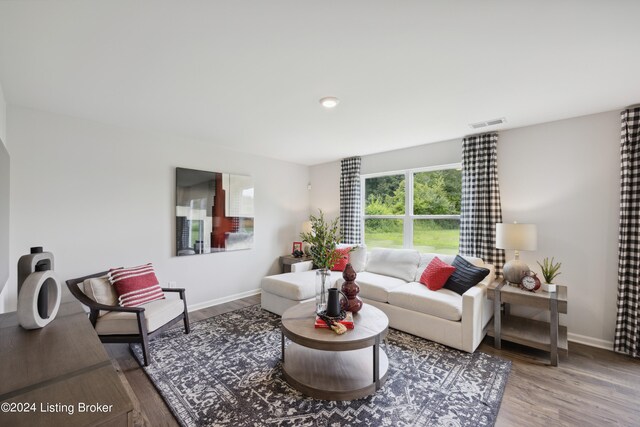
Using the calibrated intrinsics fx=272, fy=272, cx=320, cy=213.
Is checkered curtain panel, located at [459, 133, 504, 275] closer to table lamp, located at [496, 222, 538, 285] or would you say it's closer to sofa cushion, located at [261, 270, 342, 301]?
table lamp, located at [496, 222, 538, 285]

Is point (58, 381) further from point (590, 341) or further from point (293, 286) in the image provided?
point (590, 341)

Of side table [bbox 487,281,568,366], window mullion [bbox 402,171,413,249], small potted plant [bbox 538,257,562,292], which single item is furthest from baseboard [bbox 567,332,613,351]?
window mullion [bbox 402,171,413,249]

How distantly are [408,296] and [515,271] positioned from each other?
1.17 meters

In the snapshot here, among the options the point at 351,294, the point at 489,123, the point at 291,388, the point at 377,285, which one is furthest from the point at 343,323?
the point at 489,123

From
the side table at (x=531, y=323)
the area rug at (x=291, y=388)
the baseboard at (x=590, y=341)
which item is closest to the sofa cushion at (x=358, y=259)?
the area rug at (x=291, y=388)

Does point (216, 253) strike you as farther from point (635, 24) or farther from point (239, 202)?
point (635, 24)

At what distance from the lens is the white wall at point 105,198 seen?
8.82ft

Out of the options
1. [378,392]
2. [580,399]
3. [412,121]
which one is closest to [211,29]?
[412,121]

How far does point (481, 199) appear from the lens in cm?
350

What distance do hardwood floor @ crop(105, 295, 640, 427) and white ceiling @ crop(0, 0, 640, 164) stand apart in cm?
243

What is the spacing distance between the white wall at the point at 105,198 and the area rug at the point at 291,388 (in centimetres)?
116

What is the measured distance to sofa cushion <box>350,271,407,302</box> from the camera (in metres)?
3.29

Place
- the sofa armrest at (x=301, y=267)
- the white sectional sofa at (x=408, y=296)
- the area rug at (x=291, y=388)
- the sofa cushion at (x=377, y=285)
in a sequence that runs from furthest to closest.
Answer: the sofa armrest at (x=301, y=267)
the sofa cushion at (x=377, y=285)
the white sectional sofa at (x=408, y=296)
the area rug at (x=291, y=388)

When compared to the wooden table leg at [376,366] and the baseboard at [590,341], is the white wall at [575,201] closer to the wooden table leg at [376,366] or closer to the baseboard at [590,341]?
the baseboard at [590,341]
